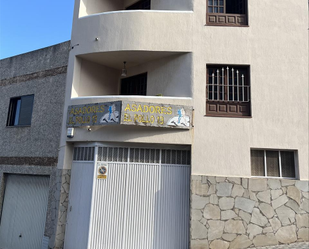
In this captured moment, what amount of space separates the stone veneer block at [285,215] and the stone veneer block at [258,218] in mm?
439

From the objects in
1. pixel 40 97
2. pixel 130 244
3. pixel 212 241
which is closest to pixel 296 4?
pixel 212 241

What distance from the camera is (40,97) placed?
35.3 feet

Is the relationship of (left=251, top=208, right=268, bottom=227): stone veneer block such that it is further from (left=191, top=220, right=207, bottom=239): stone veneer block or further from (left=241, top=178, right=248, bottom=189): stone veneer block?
(left=191, top=220, right=207, bottom=239): stone veneer block

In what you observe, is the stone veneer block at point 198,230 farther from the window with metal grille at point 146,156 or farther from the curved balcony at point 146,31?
the curved balcony at point 146,31

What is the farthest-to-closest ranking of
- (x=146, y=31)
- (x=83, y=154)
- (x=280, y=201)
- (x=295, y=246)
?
(x=83, y=154) → (x=146, y=31) → (x=280, y=201) → (x=295, y=246)

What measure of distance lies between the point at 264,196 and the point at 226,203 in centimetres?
112

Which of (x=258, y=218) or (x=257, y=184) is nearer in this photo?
(x=258, y=218)

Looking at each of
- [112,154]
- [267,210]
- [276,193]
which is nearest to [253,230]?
[267,210]

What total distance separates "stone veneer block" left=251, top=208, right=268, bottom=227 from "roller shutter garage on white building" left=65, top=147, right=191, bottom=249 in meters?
1.86

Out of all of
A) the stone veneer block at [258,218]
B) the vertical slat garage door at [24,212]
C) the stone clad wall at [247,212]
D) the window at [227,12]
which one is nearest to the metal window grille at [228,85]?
the window at [227,12]

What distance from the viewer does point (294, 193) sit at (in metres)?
7.59

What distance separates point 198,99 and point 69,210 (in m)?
5.50

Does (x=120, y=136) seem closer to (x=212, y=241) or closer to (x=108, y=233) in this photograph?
(x=108, y=233)

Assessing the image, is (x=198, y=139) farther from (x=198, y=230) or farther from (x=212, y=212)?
(x=198, y=230)
